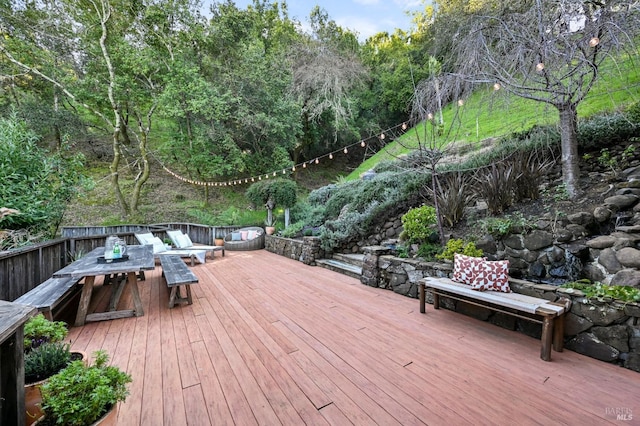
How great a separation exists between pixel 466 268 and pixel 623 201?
2.05 metres

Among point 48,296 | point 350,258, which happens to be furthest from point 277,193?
point 48,296

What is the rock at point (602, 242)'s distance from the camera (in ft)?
8.74

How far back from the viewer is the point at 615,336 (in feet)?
7.00

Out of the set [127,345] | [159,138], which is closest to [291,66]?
[159,138]

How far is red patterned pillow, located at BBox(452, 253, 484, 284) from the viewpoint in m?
2.84

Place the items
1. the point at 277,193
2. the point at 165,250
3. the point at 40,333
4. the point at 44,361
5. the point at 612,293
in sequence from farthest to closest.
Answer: the point at 277,193
the point at 165,250
the point at 612,293
the point at 40,333
the point at 44,361

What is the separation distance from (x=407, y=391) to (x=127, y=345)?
2.56m

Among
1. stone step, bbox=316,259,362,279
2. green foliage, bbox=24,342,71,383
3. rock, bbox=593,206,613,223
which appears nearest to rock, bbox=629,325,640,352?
rock, bbox=593,206,613,223

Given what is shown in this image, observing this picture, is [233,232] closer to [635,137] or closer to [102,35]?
[102,35]

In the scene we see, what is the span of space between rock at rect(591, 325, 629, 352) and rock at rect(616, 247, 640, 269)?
0.73 meters

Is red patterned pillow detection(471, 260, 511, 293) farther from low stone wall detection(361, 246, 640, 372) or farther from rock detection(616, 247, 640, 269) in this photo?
rock detection(616, 247, 640, 269)

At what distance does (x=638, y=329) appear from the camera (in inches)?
80.5

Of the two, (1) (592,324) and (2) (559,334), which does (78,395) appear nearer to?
(2) (559,334)

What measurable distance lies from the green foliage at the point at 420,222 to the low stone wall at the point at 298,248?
2279 mm
